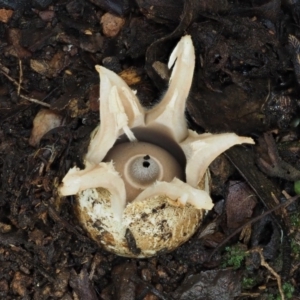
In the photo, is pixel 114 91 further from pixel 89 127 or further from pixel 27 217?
pixel 27 217

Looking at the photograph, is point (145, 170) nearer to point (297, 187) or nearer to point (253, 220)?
point (253, 220)

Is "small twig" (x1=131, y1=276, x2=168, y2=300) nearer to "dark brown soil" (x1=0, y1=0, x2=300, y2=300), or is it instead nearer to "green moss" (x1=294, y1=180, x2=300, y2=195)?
"dark brown soil" (x1=0, y1=0, x2=300, y2=300)

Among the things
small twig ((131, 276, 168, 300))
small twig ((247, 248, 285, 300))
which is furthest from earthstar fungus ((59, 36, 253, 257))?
small twig ((247, 248, 285, 300))

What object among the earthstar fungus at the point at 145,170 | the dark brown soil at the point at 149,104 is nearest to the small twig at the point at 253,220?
the dark brown soil at the point at 149,104

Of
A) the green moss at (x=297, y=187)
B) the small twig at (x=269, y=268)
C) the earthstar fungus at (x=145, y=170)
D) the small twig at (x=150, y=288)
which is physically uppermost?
the earthstar fungus at (x=145, y=170)

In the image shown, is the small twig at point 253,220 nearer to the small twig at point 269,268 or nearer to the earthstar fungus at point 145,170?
the small twig at point 269,268

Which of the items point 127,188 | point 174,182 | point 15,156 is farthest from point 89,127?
point 174,182
